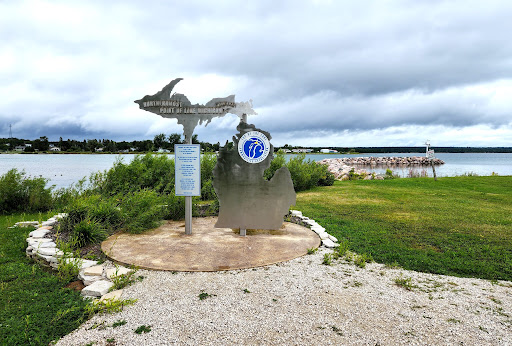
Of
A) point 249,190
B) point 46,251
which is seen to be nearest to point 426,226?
point 249,190

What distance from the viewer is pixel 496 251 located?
17.8 ft

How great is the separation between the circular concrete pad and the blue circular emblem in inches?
59.3

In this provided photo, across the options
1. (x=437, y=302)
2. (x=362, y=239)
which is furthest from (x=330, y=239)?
(x=437, y=302)

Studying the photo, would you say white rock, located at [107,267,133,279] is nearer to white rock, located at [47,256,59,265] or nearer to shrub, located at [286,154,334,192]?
white rock, located at [47,256,59,265]

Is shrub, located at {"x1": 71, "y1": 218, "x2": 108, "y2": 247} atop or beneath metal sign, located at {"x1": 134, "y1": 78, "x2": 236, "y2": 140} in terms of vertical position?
beneath

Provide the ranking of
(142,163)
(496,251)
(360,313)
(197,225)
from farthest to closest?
(142,163) → (197,225) → (496,251) → (360,313)

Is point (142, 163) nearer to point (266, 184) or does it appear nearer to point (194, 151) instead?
point (194, 151)

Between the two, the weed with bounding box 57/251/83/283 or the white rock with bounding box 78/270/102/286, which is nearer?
the white rock with bounding box 78/270/102/286

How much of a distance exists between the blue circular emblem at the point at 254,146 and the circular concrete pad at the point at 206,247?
1506 mm

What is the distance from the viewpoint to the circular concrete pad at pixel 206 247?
15.0ft

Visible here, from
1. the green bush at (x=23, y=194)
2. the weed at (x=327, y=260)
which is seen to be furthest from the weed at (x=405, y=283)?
the green bush at (x=23, y=194)

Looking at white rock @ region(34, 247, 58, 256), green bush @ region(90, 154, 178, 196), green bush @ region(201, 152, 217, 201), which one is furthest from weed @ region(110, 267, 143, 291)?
green bush @ region(201, 152, 217, 201)

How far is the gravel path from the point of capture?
286 cm

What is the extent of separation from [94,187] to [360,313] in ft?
24.6
